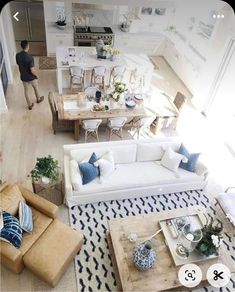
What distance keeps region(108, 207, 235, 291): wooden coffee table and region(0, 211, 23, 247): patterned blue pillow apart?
1.22 m

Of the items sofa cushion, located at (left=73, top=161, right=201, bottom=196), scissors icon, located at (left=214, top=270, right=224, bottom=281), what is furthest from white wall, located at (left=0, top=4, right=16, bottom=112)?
scissors icon, located at (left=214, top=270, right=224, bottom=281)

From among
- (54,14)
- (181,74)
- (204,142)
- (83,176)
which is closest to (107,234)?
(83,176)

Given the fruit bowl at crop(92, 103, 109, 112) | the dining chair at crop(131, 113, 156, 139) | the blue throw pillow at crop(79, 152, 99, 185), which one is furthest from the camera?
the dining chair at crop(131, 113, 156, 139)

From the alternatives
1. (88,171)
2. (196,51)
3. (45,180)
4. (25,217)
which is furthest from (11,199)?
(196,51)

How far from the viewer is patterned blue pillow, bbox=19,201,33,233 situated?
3260mm

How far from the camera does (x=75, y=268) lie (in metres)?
3.44

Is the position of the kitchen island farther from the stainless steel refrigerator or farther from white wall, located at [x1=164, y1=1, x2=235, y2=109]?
the stainless steel refrigerator

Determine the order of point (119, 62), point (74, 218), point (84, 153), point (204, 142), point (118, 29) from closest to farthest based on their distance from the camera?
1. point (74, 218)
2. point (84, 153)
3. point (204, 142)
4. point (119, 62)
5. point (118, 29)

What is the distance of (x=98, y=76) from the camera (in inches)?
270

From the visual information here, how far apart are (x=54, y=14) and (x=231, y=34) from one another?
17.6 ft

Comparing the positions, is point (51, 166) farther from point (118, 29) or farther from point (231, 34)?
point (118, 29)

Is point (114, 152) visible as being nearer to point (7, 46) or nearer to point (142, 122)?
point (142, 122)

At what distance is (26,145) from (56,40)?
4598mm

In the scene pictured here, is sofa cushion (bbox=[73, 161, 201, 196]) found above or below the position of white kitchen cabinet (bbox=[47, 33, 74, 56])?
below
